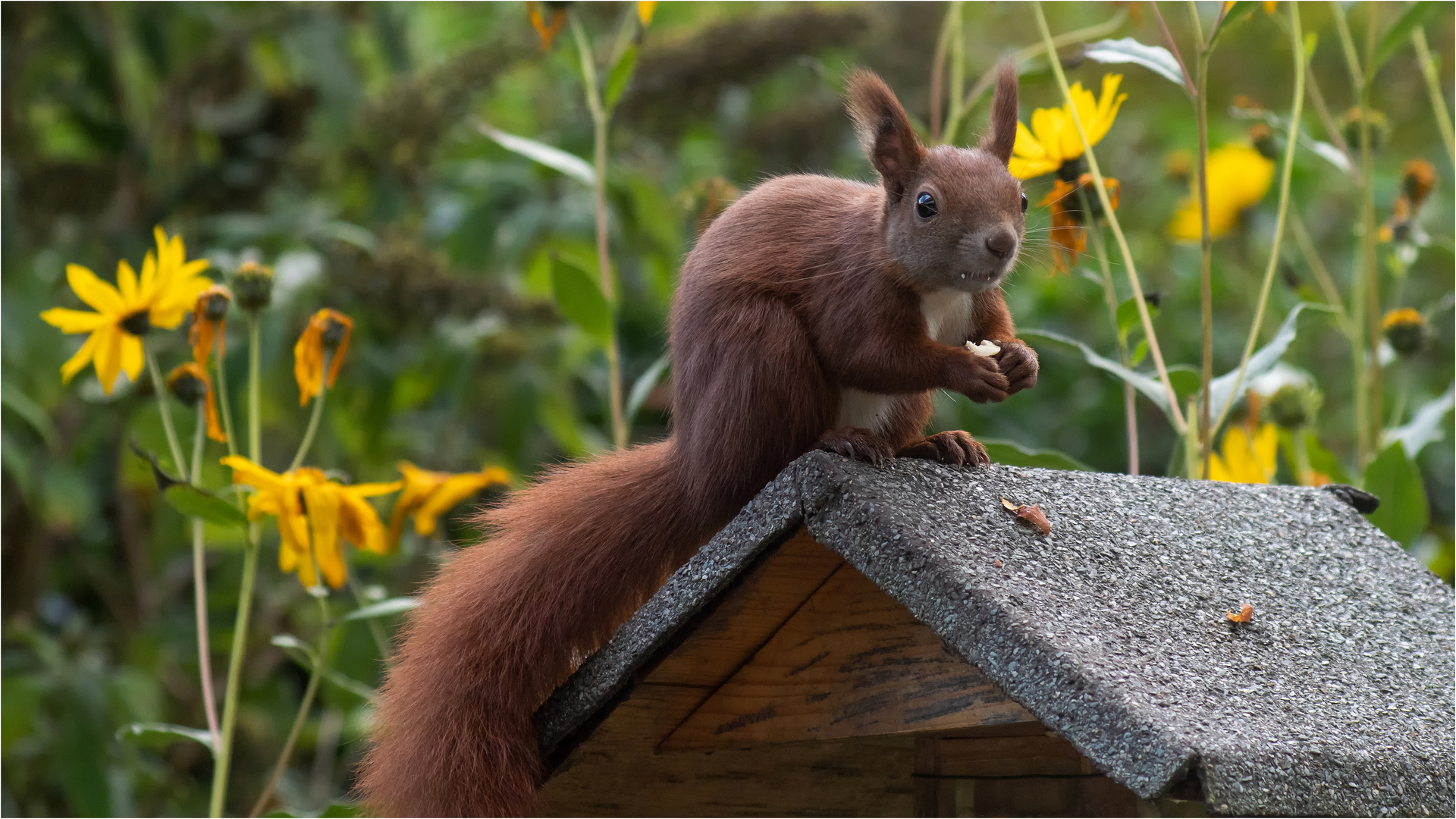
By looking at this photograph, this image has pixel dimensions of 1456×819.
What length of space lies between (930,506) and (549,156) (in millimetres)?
896

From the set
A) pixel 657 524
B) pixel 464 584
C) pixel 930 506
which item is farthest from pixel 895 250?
pixel 464 584

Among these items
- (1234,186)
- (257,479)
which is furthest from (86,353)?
(1234,186)

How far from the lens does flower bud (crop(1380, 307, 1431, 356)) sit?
179 cm

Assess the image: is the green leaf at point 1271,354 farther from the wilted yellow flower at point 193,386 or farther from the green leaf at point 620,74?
the wilted yellow flower at point 193,386

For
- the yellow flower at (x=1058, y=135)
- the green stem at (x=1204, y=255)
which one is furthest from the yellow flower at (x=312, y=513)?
the green stem at (x=1204, y=255)

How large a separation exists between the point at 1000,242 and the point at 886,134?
0.14 meters

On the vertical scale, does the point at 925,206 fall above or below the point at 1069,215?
above

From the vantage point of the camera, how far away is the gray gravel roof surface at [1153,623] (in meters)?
0.88

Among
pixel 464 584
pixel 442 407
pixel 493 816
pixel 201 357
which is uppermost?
pixel 201 357

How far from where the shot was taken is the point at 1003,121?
120 cm

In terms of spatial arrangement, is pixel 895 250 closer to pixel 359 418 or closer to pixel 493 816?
pixel 493 816

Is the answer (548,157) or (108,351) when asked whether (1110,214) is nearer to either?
(548,157)

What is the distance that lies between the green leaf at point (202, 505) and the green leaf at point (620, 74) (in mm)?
660

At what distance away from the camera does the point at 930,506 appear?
1.06 metres
